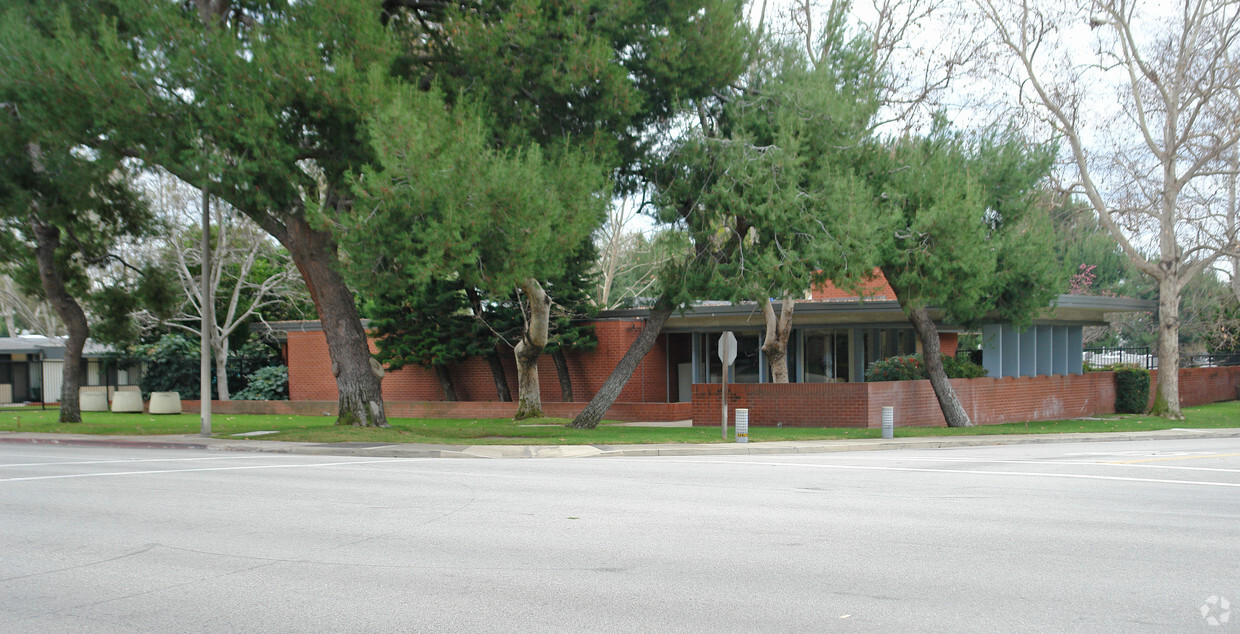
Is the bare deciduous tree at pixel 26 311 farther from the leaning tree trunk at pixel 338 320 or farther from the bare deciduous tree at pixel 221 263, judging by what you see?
the leaning tree trunk at pixel 338 320

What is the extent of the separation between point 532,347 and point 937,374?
11227mm

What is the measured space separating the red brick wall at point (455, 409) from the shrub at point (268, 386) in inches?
98.6

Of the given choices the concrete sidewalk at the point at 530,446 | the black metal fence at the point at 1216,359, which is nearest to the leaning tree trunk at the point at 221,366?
the concrete sidewalk at the point at 530,446

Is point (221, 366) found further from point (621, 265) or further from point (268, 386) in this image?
point (621, 265)

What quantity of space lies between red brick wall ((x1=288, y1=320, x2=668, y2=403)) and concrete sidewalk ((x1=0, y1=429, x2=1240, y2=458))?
475 inches

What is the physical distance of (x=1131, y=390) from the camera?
33.3 meters

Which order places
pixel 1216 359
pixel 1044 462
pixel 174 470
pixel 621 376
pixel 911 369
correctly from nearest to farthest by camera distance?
pixel 174 470
pixel 1044 462
pixel 621 376
pixel 911 369
pixel 1216 359

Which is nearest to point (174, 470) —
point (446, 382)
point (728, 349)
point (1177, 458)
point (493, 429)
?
point (493, 429)

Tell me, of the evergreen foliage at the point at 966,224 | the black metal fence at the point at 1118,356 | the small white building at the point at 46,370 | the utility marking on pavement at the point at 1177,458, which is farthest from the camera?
the black metal fence at the point at 1118,356

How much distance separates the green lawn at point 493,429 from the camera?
70.5ft

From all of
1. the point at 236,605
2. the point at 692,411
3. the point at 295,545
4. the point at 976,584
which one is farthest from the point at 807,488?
the point at 692,411

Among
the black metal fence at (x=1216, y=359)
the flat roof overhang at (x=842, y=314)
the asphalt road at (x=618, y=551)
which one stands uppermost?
the flat roof overhang at (x=842, y=314)

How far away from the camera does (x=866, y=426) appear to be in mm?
25391

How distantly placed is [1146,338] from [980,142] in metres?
35.1
